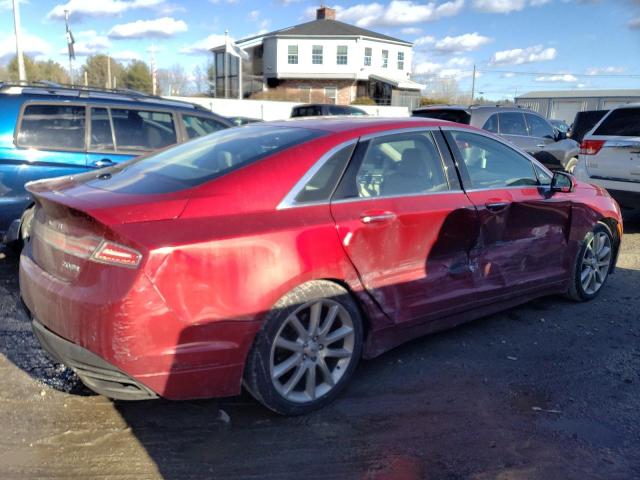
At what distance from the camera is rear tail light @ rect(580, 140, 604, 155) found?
789cm

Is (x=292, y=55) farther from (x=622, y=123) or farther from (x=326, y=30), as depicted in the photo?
(x=622, y=123)

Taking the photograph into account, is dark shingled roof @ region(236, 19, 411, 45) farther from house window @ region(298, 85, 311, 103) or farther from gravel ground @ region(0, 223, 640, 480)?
gravel ground @ region(0, 223, 640, 480)

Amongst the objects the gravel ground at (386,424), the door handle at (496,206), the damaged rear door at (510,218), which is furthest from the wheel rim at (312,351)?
the door handle at (496,206)

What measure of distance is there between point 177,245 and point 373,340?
1414mm

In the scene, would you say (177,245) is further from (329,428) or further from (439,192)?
(439,192)

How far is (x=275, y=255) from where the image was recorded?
9.29ft

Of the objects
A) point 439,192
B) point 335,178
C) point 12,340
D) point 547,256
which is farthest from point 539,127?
point 12,340

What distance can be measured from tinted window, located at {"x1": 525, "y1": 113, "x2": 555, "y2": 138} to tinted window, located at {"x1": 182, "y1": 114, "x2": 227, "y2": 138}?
6989 millimetres

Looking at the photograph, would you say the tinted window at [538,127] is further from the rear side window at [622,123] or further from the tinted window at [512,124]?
the rear side window at [622,123]

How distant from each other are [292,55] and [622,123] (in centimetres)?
3728

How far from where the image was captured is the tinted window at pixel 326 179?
3.10m

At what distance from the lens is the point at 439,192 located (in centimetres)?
375

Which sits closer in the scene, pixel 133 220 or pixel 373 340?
pixel 133 220

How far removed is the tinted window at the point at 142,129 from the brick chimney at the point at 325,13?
4376cm
